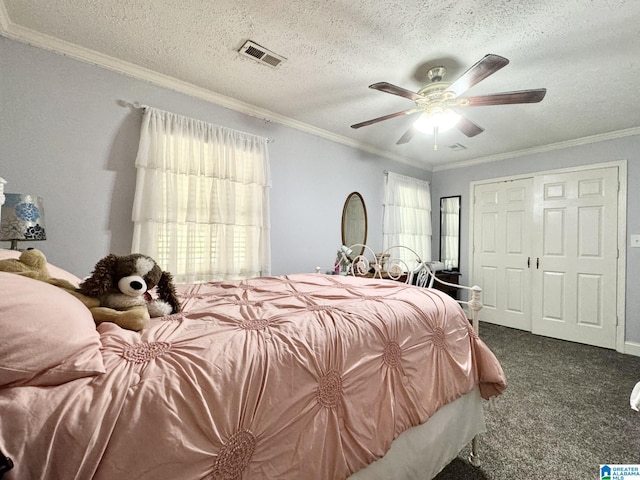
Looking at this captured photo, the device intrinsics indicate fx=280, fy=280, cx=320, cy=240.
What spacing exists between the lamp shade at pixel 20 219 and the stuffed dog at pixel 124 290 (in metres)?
0.89

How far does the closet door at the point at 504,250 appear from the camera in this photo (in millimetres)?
3973

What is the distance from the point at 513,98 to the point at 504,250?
2.99 m

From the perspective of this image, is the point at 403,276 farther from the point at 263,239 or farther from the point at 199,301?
the point at 199,301

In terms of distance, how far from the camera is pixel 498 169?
4.23 meters

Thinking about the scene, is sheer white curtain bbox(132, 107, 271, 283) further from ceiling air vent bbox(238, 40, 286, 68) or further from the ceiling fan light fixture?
the ceiling fan light fixture

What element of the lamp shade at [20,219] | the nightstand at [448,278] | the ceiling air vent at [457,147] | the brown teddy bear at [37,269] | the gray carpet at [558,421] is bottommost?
the gray carpet at [558,421]

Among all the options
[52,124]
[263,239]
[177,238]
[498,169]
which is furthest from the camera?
[498,169]

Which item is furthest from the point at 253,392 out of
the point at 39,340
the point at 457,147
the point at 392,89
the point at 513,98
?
the point at 457,147

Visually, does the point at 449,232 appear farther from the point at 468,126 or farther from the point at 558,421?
the point at 558,421

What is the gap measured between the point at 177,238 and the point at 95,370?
6.25 feet

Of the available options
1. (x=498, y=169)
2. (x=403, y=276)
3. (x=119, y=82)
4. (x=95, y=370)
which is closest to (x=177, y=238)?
(x=119, y=82)

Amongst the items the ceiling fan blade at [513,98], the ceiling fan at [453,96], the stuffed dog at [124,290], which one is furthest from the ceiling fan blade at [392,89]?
the stuffed dog at [124,290]

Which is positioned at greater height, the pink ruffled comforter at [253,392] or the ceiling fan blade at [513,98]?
the ceiling fan blade at [513,98]

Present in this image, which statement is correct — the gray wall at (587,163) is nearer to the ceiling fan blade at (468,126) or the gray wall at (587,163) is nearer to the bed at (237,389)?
the ceiling fan blade at (468,126)
